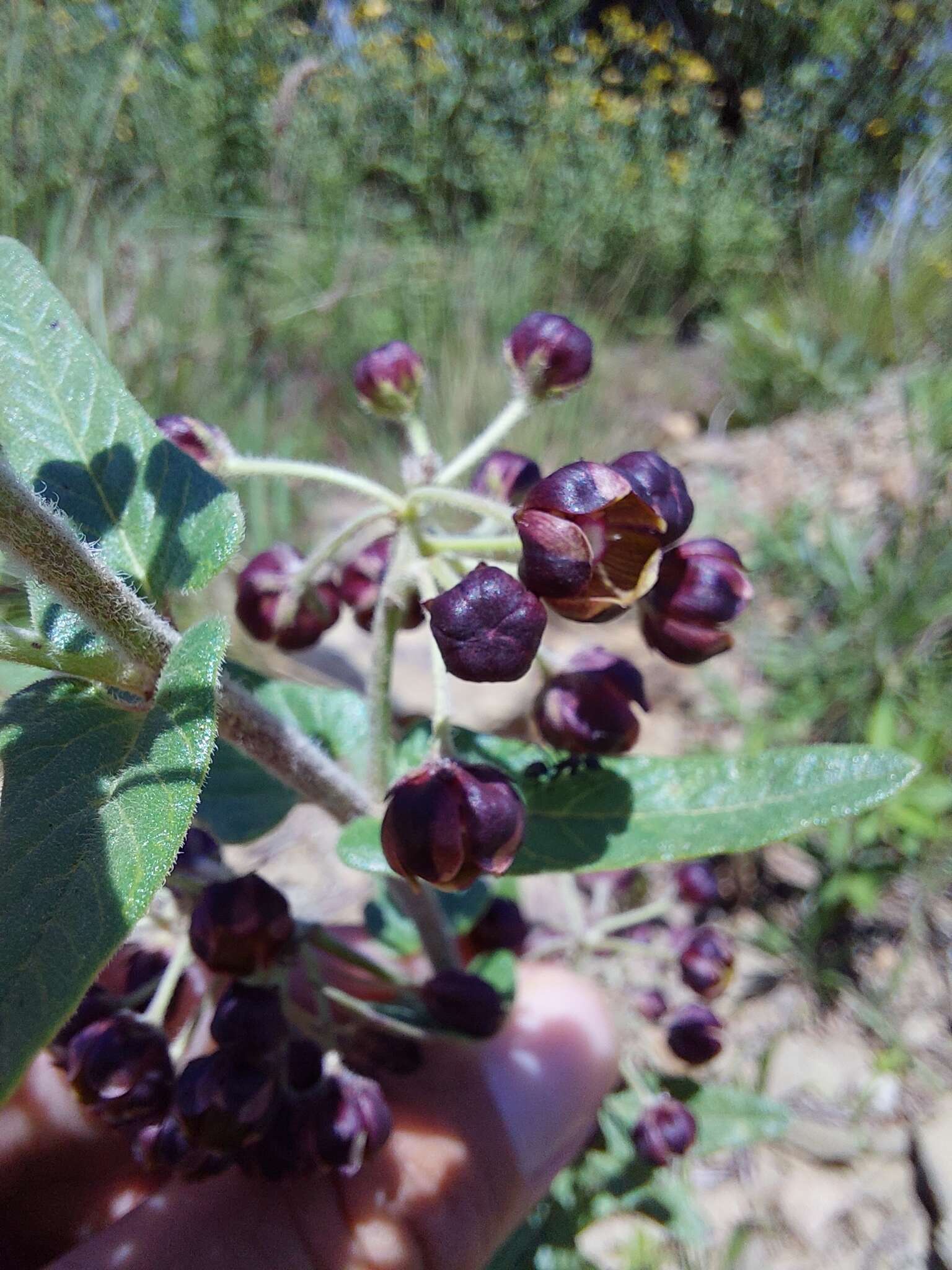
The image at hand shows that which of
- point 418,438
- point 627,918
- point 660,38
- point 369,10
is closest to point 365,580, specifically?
point 418,438

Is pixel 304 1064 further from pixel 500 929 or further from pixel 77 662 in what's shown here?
pixel 77 662

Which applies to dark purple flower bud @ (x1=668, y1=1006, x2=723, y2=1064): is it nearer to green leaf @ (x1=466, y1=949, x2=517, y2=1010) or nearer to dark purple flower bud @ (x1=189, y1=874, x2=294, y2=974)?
green leaf @ (x1=466, y1=949, x2=517, y2=1010)

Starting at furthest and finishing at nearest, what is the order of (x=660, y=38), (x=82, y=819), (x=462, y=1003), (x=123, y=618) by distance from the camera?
(x=660, y=38) → (x=462, y=1003) → (x=123, y=618) → (x=82, y=819)


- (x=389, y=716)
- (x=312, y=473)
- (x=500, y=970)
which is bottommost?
(x=500, y=970)

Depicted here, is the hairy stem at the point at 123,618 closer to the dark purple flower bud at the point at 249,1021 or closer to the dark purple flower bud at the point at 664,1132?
the dark purple flower bud at the point at 249,1021

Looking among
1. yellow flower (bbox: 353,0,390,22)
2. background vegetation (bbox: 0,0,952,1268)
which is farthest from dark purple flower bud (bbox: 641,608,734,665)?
yellow flower (bbox: 353,0,390,22)

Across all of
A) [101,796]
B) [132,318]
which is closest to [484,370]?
[132,318]

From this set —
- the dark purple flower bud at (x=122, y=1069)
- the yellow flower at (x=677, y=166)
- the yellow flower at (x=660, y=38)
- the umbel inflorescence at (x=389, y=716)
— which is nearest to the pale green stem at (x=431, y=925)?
the umbel inflorescence at (x=389, y=716)
